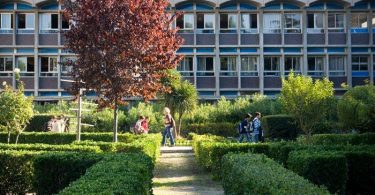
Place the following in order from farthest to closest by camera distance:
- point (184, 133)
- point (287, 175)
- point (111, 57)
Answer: point (184, 133)
point (111, 57)
point (287, 175)

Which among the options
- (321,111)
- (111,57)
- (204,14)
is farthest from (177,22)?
(111,57)

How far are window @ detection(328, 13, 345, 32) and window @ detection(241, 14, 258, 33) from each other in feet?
17.5

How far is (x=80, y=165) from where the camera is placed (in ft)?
38.4

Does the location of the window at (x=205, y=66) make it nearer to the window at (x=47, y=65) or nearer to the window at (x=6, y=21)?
the window at (x=47, y=65)

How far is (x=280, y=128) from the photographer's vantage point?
3141 centimetres

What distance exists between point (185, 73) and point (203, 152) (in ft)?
88.2

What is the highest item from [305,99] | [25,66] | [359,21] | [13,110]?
[359,21]

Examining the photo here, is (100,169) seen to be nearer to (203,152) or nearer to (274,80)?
(203,152)

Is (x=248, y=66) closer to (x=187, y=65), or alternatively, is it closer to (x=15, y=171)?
(x=187, y=65)

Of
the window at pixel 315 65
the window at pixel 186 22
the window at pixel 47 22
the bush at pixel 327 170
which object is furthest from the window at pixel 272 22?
the bush at pixel 327 170

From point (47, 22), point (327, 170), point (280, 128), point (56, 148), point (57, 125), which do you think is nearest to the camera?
point (327, 170)

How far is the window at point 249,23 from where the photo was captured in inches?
1740

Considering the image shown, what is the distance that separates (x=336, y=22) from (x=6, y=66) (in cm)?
2388

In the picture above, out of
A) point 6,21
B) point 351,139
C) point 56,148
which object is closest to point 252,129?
point 351,139
